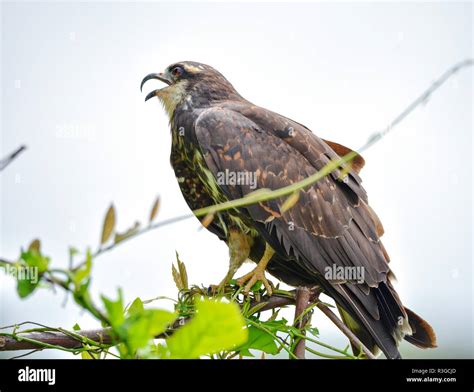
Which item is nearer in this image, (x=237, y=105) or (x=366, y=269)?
(x=366, y=269)

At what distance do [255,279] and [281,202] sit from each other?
267mm

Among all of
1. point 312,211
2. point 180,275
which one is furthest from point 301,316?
point 312,211

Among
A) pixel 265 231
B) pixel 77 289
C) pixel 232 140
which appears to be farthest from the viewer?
pixel 232 140

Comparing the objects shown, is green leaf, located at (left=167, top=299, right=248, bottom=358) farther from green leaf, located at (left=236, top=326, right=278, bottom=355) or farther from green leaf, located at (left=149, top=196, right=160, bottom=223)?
green leaf, located at (left=236, top=326, right=278, bottom=355)

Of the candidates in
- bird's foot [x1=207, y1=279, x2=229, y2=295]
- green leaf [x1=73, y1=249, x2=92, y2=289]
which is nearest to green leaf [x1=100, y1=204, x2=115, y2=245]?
green leaf [x1=73, y1=249, x2=92, y2=289]

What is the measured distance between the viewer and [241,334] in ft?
1.37

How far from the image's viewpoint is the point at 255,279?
200 cm

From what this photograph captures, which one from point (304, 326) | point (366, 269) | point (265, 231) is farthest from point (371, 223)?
point (304, 326)

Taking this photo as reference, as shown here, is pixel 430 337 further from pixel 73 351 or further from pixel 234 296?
pixel 73 351

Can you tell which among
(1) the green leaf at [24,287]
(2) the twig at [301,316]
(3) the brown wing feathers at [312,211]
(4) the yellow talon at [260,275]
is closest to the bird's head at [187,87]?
(3) the brown wing feathers at [312,211]

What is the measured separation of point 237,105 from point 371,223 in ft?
2.24

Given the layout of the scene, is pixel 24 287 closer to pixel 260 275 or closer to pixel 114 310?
pixel 114 310

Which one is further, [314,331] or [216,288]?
[216,288]
